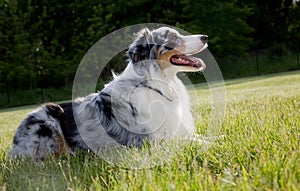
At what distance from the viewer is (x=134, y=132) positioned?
11.8ft

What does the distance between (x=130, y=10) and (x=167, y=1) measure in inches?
115

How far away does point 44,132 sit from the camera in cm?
365

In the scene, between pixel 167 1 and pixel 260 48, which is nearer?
pixel 167 1

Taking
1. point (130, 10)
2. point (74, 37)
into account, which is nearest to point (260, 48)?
point (130, 10)

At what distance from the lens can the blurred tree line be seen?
24.2 m

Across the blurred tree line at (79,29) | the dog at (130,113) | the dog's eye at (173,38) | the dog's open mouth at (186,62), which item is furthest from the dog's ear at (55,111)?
the blurred tree line at (79,29)

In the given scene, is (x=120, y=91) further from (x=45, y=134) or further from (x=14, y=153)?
(x=14, y=153)

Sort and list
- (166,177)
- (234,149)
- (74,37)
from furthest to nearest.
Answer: (74,37)
(234,149)
(166,177)

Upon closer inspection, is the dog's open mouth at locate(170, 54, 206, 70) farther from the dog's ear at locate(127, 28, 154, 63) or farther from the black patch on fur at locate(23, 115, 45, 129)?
the black patch on fur at locate(23, 115, 45, 129)

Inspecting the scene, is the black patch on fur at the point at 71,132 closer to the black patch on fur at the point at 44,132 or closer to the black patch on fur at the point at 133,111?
the black patch on fur at the point at 44,132

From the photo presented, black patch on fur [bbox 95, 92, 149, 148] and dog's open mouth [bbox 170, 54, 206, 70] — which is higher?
dog's open mouth [bbox 170, 54, 206, 70]

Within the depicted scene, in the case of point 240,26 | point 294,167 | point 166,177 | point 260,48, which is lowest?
point 260,48

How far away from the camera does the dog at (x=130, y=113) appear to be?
360 centimetres

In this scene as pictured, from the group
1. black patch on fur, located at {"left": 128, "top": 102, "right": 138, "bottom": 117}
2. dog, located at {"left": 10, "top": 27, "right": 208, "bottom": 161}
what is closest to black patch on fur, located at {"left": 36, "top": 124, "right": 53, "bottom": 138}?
dog, located at {"left": 10, "top": 27, "right": 208, "bottom": 161}
